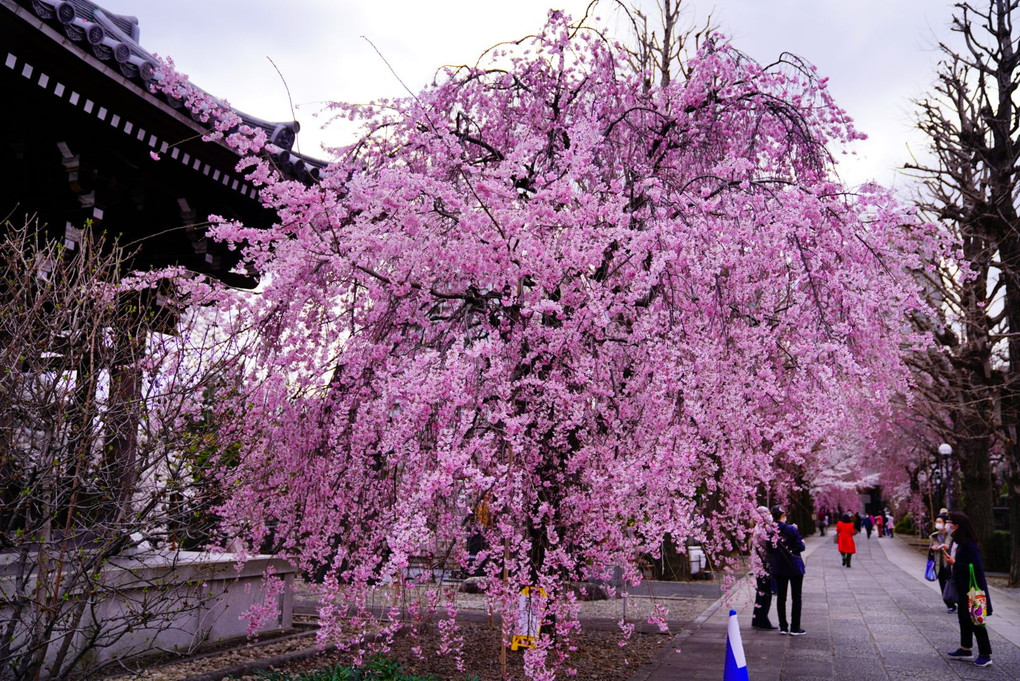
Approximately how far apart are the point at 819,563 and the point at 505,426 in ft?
85.8

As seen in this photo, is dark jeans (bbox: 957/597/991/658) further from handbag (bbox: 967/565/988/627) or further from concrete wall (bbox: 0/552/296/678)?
concrete wall (bbox: 0/552/296/678)

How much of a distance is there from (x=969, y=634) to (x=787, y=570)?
2.77 metres

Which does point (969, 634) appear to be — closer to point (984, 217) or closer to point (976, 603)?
point (976, 603)

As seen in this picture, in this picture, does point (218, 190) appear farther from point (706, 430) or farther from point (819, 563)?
point (819, 563)

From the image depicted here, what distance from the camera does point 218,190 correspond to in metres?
9.26

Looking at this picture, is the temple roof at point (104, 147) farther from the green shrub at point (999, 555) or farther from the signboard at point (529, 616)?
the green shrub at point (999, 555)

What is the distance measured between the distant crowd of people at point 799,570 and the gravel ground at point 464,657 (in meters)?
1.48

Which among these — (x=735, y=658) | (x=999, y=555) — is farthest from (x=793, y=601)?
(x=999, y=555)

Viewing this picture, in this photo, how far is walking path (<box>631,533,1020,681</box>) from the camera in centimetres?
934

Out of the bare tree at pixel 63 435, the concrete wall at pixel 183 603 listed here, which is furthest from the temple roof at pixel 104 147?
the concrete wall at pixel 183 603

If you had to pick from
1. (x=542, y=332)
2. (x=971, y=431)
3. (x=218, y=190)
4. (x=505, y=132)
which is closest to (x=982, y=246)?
(x=971, y=431)

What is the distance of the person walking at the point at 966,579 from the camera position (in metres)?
9.77

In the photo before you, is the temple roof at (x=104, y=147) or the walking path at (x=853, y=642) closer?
the temple roof at (x=104, y=147)

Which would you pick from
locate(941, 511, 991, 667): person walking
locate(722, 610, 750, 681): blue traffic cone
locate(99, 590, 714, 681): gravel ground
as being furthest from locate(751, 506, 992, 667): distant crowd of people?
locate(722, 610, 750, 681): blue traffic cone
